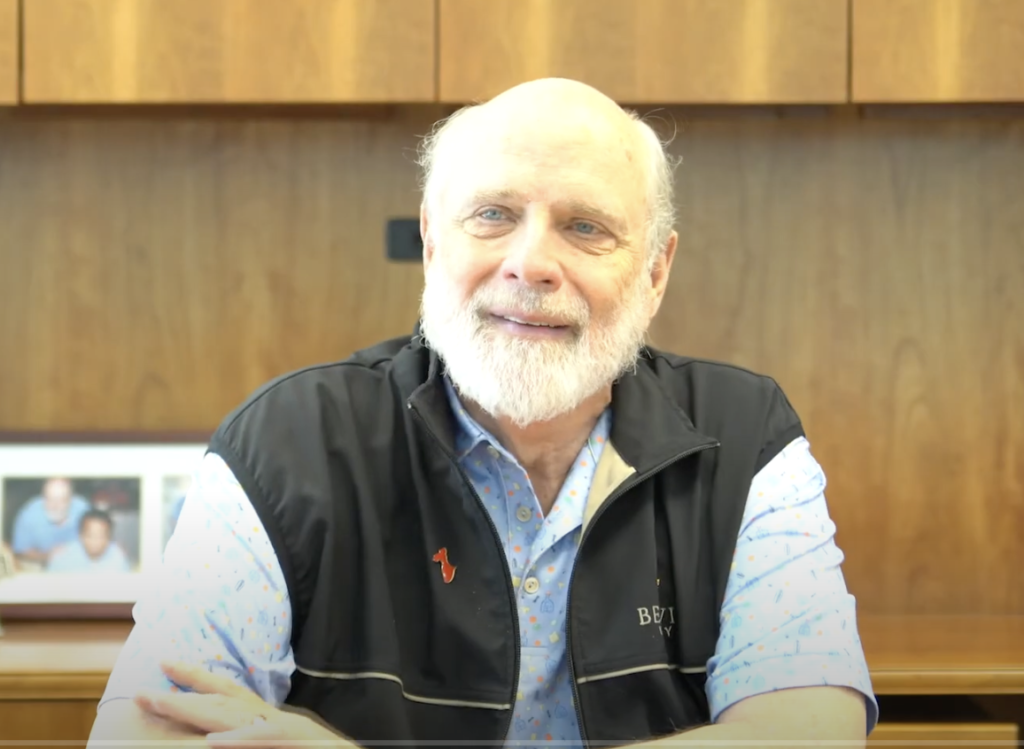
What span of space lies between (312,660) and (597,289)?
1.87 feet

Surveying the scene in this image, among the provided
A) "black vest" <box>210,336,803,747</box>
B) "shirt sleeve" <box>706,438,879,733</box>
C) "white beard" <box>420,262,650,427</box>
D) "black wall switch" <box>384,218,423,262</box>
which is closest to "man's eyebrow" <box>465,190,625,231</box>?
"white beard" <box>420,262,650,427</box>

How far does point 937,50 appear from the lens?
6.21 feet

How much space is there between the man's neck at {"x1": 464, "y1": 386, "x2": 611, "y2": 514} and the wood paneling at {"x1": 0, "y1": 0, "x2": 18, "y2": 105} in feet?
3.54

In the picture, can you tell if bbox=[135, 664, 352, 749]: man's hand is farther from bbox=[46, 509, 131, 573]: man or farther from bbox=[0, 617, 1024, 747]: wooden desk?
bbox=[46, 509, 131, 573]: man

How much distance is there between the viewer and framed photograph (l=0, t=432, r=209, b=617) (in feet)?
6.96

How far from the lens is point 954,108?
6.60 ft

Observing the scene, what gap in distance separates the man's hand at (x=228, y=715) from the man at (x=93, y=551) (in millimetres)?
1074

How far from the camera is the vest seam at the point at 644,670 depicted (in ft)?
4.23

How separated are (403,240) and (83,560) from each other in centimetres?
88

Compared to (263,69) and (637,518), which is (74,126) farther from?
(637,518)

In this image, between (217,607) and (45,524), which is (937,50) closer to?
(217,607)

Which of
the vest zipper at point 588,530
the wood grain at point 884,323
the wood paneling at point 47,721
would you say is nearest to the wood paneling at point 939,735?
the wood grain at point 884,323

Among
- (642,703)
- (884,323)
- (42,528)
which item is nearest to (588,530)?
(642,703)

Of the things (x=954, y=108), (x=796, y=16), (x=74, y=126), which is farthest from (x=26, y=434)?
(x=954, y=108)
